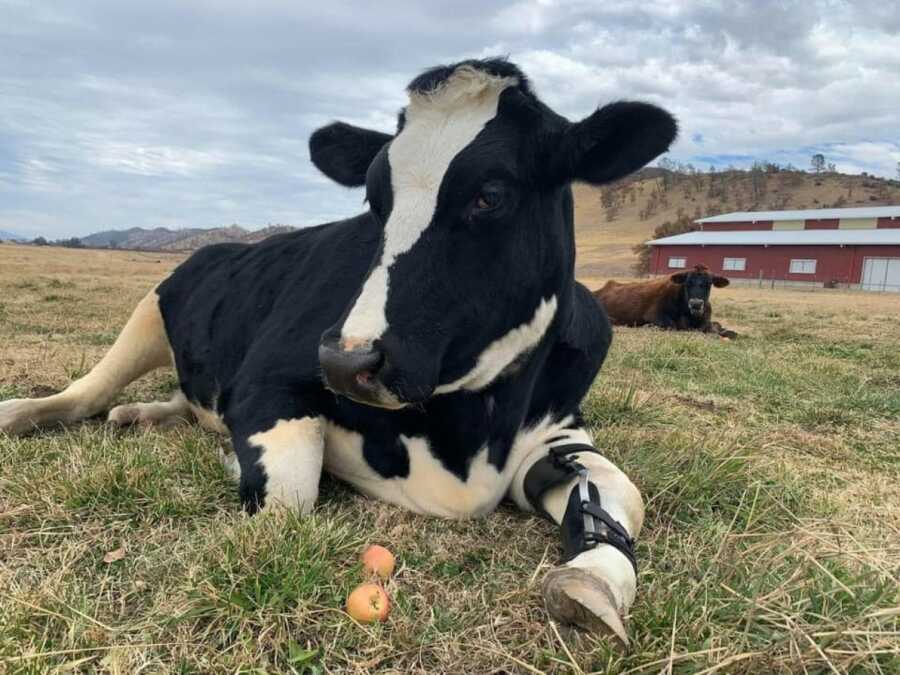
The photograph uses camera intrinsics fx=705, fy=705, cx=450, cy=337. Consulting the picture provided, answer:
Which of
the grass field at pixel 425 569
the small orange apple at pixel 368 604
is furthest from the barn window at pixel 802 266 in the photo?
the small orange apple at pixel 368 604

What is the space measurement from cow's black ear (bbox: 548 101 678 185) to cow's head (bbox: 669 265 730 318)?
431 inches

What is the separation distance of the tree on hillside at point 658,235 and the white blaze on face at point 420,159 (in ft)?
193

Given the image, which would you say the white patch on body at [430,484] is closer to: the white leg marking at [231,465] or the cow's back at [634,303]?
the white leg marking at [231,465]

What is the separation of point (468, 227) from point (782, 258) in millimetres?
55468

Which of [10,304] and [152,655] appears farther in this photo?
[10,304]

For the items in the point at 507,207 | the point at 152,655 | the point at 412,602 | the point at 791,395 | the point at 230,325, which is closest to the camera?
the point at 152,655

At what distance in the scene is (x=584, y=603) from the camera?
1881 millimetres

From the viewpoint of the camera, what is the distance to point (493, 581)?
2.35 meters

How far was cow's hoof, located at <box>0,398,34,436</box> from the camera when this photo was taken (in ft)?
12.1

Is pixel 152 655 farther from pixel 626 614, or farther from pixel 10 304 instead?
pixel 10 304

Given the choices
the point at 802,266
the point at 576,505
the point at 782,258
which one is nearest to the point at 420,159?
the point at 576,505

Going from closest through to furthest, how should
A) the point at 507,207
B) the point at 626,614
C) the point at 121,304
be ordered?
the point at 626,614 → the point at 507,207 → the point at 121,304

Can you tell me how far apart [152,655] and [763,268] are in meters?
57.4

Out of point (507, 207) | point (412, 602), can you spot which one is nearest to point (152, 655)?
point (412, 602)
